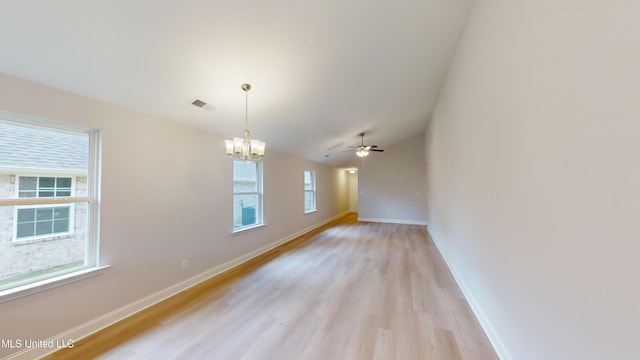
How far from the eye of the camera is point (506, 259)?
5.93 ft

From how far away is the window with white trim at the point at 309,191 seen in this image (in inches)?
287

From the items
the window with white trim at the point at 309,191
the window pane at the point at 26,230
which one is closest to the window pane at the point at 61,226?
the window pane at the point at 26,230

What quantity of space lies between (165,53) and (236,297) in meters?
2.68

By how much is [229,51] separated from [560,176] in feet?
8.29

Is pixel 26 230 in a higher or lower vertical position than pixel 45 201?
lower

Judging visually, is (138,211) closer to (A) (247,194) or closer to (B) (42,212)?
(B) (42,212)

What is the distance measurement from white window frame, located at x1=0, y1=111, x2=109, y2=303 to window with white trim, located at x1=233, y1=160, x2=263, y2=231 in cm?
200

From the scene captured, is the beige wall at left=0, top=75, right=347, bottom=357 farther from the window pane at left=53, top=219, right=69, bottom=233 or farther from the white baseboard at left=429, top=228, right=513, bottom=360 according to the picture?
the white baseboard at left=429, top=228, right=513, bottom=360

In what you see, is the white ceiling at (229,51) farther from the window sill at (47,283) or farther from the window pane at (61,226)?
the window sill at (47,283)

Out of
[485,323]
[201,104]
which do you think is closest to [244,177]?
[201,104]

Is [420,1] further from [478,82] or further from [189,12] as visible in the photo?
[189,12]

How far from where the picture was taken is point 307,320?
7.97 feet

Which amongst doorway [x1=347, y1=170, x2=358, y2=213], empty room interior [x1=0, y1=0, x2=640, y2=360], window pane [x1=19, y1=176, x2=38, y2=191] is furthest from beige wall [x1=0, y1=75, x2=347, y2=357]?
doorway [x1=347, y1=170, x2=358, y2=213]

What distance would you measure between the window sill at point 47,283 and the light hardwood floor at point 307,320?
1.78ft
